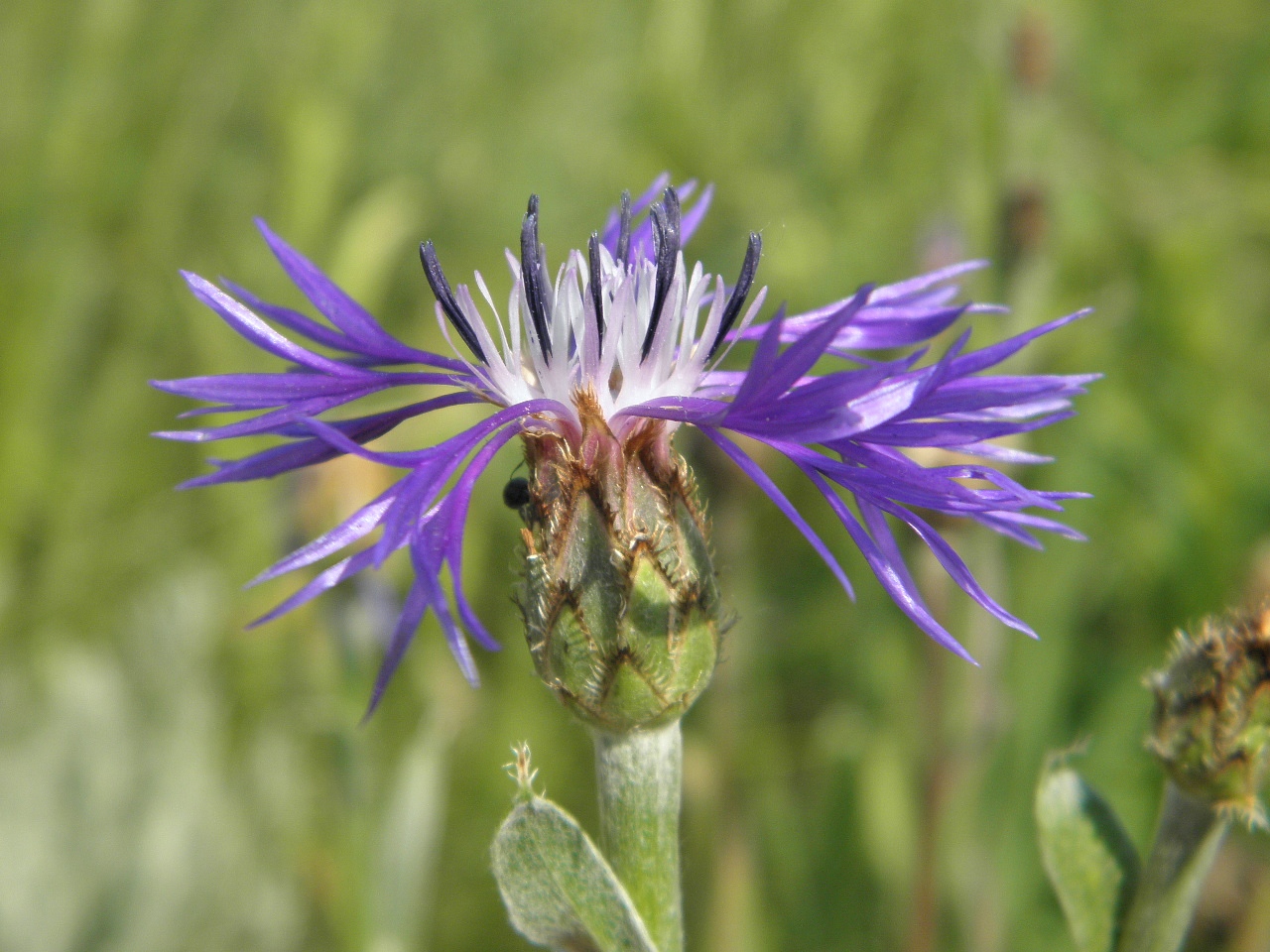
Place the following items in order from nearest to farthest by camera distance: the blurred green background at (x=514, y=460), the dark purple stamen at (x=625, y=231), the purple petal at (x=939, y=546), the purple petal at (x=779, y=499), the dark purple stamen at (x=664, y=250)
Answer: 1. the purple petal at (x=779, y=499)
2. the purple petal at (x=939, y=546)
3. the dark purple stamen at (x=664, y=250)
4. the dark purple stamen at (x=625, y=231)
5. the blurred green background at (x=514, y=460)

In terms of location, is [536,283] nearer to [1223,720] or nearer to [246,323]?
[246,323]

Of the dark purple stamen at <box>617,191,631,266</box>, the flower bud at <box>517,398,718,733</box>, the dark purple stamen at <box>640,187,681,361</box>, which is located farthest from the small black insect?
the dark purple stamen at <box>617,191,631,266</box>

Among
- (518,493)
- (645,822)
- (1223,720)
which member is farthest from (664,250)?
(1223,720)

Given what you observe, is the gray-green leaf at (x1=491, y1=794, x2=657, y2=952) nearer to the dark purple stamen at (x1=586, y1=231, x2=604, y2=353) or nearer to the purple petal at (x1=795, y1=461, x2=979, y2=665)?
the purple petal at (x1=795, y1=461, x2=979, y2=665)

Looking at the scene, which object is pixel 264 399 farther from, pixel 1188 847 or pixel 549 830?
pixel 1188 847

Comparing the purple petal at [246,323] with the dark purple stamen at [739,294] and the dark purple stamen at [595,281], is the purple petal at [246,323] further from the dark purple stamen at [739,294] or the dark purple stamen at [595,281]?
the dark purple stamen at [739,294]

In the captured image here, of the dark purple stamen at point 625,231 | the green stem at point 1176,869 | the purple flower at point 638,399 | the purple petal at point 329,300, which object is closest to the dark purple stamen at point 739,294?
the purple flower at point 638,399

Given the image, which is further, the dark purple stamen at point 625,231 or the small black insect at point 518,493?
the dark purple stamen at point 625,231
